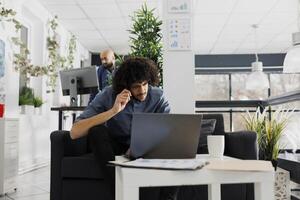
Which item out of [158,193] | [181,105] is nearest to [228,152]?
[181,105]

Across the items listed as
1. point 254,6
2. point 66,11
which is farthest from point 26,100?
point 254,6

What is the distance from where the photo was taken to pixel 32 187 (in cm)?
376

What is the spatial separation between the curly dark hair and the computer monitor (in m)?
2.17

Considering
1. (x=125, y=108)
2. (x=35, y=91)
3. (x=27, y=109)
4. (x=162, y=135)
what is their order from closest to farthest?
(x=162, y=135)
(x=125, y=108)
(x=27, y=109)
(x=35, y=91)

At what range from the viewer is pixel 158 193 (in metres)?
1.71

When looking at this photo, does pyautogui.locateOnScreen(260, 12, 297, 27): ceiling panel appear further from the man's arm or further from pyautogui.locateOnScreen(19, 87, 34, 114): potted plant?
the man's arm

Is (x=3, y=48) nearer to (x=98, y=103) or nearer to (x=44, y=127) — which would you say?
(x=44, y=127)

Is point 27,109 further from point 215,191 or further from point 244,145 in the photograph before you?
point 215,191

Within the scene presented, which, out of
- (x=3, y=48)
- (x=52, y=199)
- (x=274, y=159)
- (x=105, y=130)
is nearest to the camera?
(x=105, y=130)

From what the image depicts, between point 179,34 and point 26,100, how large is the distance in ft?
9.39

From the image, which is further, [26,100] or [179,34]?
[26,100]

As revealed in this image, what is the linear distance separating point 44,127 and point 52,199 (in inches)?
152

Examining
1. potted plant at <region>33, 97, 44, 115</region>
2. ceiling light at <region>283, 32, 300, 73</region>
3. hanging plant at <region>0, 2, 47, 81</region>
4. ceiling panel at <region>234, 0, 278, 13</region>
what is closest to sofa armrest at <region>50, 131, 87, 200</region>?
ceiling light at <region>283, 32, 300, 73</region>

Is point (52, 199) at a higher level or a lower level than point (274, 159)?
lower
